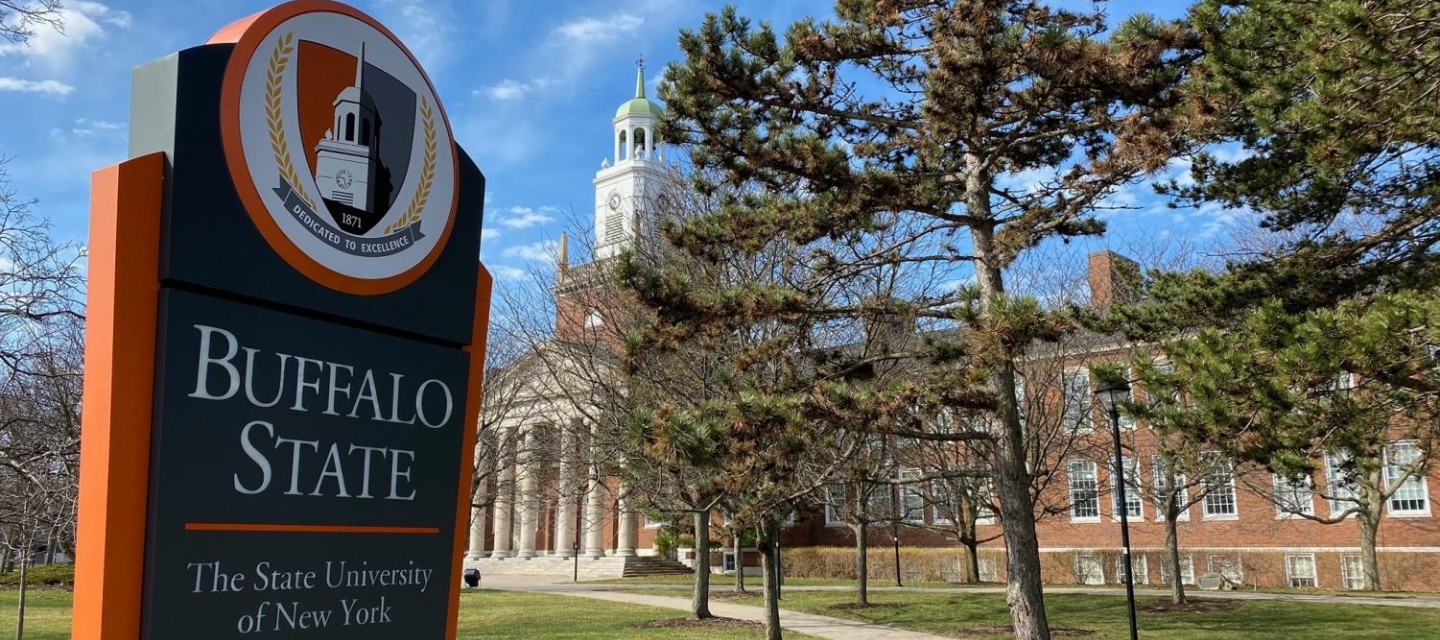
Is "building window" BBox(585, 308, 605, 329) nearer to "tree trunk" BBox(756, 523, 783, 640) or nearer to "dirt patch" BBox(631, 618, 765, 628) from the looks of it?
"tree trunk" BBox(756, 523, 783, 640)

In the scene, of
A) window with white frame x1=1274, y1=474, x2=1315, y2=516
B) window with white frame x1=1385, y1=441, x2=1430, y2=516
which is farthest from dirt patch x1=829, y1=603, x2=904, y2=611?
window with white frame x1=1385, y1=441, x2=1430, y2=516

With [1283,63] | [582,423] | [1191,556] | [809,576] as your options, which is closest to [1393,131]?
[1283,63]

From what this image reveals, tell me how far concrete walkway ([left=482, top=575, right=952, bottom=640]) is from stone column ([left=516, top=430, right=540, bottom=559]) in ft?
8.28

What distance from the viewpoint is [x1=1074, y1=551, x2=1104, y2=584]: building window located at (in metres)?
32.5

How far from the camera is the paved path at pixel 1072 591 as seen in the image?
69.4ft

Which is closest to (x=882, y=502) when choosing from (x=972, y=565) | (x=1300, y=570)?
(x=972, y=565)

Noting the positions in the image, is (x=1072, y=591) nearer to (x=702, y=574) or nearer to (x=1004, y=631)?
(x=1004, y=631)

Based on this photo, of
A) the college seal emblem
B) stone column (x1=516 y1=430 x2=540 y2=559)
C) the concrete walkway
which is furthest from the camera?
stone column (x1=516 y1=430 x2=540 y2=559)

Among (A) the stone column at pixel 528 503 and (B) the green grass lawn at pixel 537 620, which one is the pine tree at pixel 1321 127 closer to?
(B) the green grass lawn at pixel 537 620

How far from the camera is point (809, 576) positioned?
126 ft

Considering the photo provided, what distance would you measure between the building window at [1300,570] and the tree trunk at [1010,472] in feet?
82.3

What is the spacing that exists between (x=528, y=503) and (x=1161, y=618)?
16.9 m

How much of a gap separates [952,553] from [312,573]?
108 feet

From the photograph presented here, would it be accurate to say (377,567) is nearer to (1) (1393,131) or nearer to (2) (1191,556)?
(1) (1393,131)
